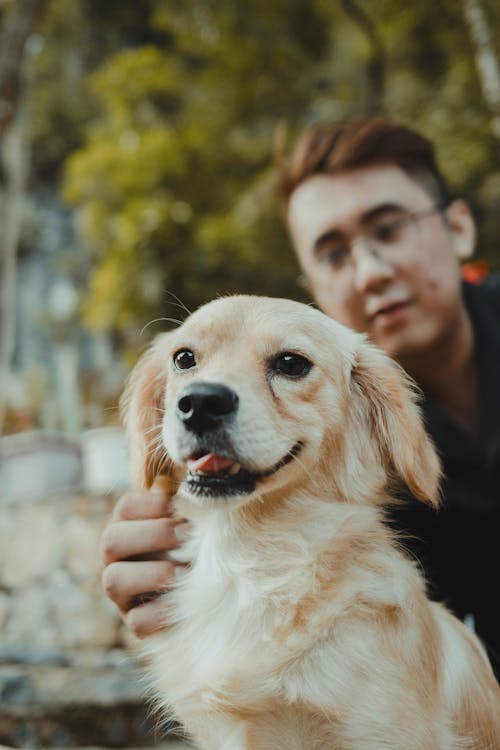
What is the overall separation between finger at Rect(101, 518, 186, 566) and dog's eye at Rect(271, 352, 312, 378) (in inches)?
18.4

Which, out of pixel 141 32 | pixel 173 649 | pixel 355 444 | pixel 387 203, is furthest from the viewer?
pixel 141 32

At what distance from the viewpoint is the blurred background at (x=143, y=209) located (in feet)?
12.9

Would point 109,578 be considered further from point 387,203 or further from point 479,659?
point 387,203

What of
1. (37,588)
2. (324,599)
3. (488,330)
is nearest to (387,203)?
(488,330)

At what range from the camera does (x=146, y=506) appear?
159 centimetres

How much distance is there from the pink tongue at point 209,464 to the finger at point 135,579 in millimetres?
378

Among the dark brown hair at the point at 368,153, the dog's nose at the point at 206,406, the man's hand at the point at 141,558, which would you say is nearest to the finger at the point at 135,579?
the man's hand at the point at 141,558

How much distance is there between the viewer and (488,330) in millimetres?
2457

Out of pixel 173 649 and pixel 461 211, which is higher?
pixel 461 211

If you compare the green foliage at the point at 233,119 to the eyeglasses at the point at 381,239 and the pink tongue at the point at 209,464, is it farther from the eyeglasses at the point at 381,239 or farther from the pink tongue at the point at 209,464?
the pink tongue at the point at 209,464

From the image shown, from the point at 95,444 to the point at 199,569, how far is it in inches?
124

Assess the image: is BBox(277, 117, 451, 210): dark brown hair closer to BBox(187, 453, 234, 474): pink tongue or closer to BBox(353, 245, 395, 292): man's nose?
BBox(353, 245, 395, 292): man's nose

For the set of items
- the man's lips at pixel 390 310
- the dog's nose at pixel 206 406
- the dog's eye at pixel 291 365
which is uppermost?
the man's lips at pixel 390 310

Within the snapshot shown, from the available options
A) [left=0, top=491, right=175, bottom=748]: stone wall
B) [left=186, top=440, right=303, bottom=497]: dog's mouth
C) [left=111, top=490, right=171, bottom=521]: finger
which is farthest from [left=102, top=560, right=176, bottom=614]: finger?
[left=0, top=491, right=175, bottom=748]: stone wall
